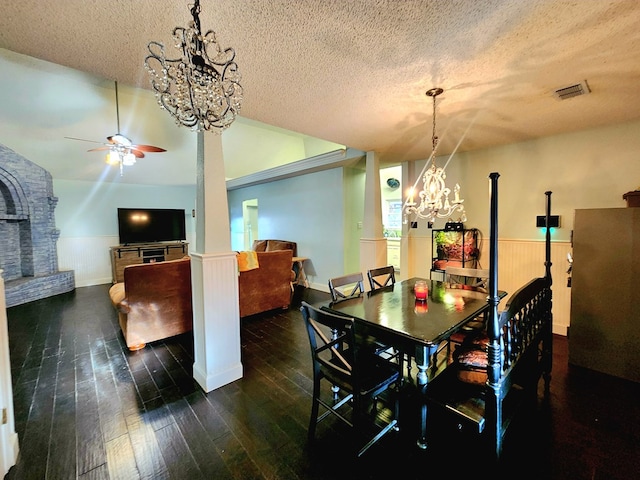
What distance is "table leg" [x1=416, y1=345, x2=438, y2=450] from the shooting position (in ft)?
4.61

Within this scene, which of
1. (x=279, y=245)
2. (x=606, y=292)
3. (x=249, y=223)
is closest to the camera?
(x=606, y=292)

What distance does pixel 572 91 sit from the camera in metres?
2.06

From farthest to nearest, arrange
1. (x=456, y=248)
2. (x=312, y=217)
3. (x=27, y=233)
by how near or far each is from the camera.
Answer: (x=312, y=217), (x=27, y=233), (x=456, y=248)

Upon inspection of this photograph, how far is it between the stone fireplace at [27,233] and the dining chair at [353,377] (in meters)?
5.60

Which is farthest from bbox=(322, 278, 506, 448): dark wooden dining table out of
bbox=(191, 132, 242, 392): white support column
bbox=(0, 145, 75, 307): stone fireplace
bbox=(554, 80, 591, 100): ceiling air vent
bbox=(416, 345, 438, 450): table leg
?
bbox=(0, 145, 75, 307): stone fireplace

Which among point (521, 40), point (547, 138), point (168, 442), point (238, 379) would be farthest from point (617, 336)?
point (168, 442)

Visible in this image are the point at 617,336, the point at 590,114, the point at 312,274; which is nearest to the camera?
the point at 617,336

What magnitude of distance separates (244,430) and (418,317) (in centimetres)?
135

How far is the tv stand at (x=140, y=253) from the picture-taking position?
602 cm

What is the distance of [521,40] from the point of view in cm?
146

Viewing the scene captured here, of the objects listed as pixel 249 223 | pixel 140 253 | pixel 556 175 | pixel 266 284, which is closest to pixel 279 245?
pixel 266 284

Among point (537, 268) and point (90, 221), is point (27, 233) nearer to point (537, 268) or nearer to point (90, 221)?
point (90, 221)

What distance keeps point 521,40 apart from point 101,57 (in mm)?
2385

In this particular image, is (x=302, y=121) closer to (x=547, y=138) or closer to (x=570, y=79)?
(x=570, y=79)
